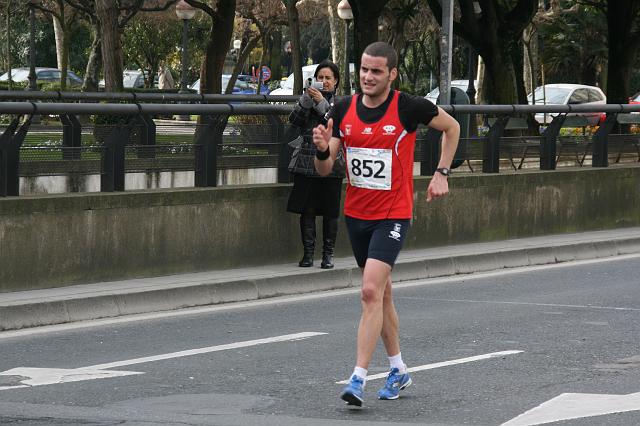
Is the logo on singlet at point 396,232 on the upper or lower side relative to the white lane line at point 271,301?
upper

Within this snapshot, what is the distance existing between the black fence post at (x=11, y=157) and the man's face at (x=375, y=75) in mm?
4690

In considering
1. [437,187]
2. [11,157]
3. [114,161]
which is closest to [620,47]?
[114,161]

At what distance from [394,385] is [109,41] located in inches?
914

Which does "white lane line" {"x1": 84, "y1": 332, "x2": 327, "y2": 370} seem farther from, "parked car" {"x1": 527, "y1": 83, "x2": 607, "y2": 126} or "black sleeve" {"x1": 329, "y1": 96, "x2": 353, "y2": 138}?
"parked car" {"x1": 527, "y1": 83, "x2": 607, "y2": 126}

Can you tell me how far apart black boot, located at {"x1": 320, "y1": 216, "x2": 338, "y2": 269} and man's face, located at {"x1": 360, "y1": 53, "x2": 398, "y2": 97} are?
18.6 feet

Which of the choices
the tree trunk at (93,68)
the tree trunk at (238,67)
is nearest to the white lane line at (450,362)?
the tree trunk at (238,67)

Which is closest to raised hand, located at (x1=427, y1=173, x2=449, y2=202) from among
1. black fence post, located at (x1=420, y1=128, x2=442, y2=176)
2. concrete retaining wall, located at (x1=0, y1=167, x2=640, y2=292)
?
concrete retaining wall, located at (x1=0, y1=167, x2=640, y2=292)

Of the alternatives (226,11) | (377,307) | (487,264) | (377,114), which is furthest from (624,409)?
(226,11)

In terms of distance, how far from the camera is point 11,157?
11828 millimetres

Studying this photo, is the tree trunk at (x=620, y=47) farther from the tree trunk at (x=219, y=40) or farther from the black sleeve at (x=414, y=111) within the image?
the black sleeve at (x=414, y=111)

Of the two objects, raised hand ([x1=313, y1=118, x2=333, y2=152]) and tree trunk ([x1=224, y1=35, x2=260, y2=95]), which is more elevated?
tree trunk ([x1=224, y1=35, x2=260, y2=95])

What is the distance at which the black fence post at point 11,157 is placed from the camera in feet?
38.5

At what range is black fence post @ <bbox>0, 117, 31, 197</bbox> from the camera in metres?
11.7

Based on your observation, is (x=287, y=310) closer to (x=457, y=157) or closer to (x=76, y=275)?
(x=76, y=275)
